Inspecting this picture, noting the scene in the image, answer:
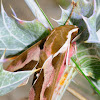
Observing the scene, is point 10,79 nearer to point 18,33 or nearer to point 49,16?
point 18,33

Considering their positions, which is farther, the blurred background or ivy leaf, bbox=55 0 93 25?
the blurred background

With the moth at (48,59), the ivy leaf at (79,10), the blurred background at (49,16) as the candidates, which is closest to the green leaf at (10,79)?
the moth at (48,59)

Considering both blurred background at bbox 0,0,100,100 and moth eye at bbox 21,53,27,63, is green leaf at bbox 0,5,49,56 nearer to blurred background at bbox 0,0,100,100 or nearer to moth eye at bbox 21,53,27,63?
moth eye at bbox 21,53,27,63

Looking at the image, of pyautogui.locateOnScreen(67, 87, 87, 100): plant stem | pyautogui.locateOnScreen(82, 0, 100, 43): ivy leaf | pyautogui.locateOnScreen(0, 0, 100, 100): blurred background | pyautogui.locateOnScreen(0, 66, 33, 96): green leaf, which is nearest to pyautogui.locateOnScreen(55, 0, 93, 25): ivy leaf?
pyautogui.locateOnScreen(82, 0, 100, 43): ivy leaf

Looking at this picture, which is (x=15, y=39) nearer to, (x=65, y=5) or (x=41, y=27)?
(x=41, y=27)

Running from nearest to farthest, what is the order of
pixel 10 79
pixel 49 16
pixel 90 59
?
1. pixel 10 79
2. pixel 90 59
3. pixel 49 16

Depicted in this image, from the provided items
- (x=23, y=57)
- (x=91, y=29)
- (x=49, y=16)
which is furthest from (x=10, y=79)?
(x=49, y=16)

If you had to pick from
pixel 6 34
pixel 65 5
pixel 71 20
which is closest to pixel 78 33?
pixel 71 20
